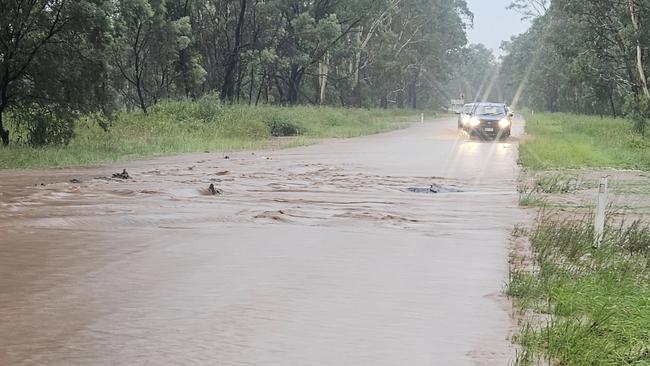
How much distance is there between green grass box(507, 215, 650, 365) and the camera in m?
5.39

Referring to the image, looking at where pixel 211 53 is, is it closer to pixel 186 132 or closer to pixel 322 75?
pixel 322 75

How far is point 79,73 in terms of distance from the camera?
74.8 ft

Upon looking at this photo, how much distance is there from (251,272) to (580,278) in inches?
131

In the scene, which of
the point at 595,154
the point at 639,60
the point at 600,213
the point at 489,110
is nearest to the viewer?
the point at 600,213

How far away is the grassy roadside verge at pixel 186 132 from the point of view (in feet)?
68.0

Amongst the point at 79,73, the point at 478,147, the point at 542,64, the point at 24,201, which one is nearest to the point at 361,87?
the point at 542,64

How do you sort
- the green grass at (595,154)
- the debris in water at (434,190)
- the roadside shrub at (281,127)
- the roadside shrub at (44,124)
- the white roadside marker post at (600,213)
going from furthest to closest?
1. the roadside shrub at (281,127)
2. the roadside shrub at (44,124)
3. the green grass at (595,154)
4. the debris in water at (434,190)
5. the white roadside marker post at (600,213)

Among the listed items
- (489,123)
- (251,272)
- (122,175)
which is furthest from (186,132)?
(251,272)

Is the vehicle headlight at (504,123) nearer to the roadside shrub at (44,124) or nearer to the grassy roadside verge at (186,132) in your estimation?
the grassy roadside verge at (186,132)

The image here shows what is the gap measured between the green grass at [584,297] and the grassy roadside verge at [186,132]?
13.7 m

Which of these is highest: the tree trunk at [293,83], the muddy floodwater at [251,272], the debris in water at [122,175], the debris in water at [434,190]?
the tree trunk at [293,83]

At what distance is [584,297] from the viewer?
267 inches

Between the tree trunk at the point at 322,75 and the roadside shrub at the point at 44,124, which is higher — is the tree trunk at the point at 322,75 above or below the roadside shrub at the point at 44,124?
above

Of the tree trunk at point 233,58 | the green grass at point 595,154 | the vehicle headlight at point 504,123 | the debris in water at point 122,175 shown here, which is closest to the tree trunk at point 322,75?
the tree trunk at point 233,58
